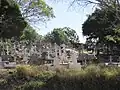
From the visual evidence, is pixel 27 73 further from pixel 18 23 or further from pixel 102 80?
pixel 18 23

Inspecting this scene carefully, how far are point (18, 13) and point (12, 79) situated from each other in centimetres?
1353

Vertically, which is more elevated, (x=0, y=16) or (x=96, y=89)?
(x=0, y=16)

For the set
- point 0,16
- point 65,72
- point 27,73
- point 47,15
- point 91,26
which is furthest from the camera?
point 91,26

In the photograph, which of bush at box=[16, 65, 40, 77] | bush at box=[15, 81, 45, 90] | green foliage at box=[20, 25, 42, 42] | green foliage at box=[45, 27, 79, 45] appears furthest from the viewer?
green foliage at box=[45, 27, 79, 45]

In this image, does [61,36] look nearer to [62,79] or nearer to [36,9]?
[36,9]

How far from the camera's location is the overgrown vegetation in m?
15.1

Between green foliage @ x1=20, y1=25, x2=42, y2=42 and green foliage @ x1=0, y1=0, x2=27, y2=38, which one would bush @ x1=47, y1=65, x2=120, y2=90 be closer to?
green foliage @ x1=0, y1=0, x2=27, y2=38

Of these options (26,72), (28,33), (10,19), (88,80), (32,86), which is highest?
(28,33)

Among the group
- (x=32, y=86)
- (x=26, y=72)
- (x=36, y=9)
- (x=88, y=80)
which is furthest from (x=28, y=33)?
(x=88, y=80)

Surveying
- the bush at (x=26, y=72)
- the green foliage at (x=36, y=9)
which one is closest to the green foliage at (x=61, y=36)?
the green foliage at (x=36, y=9)

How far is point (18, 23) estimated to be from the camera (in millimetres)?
31438

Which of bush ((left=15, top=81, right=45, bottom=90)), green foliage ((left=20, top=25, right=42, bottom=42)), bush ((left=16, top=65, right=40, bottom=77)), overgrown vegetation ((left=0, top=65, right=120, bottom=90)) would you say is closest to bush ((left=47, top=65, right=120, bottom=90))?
overgrown vegetation ((left=0, top=65, right=120, bottom=90))

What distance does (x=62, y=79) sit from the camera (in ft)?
53.5

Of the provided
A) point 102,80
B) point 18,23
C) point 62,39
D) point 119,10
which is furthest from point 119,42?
point 62,39
